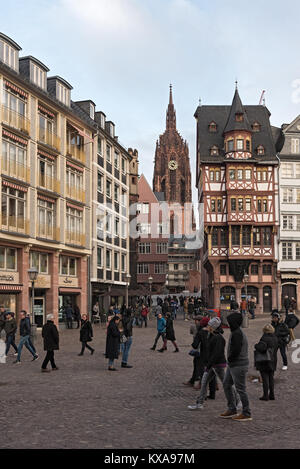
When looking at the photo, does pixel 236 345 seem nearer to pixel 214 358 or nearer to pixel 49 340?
pixel 214 358

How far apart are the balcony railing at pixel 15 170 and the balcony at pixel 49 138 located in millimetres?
2967

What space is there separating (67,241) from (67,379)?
79.7ft

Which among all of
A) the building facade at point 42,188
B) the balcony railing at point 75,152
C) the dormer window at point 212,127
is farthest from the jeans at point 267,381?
the dormer window at point 212,127

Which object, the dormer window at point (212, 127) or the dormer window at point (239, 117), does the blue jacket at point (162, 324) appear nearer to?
the dormer window at point (239, 117)

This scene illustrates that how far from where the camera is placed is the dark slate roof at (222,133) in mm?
59750

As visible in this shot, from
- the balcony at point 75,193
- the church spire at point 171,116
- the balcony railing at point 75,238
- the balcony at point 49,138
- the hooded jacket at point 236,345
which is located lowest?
the hooded jacket at point 236,345

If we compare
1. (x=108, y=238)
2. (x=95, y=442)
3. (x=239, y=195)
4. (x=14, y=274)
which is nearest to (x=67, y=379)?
(x=95, y=442)

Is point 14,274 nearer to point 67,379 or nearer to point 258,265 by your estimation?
point 67,379

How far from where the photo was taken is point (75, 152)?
40469 mm

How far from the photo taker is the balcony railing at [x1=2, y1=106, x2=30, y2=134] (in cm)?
3142

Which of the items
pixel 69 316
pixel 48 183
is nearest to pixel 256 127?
pixel 48 183

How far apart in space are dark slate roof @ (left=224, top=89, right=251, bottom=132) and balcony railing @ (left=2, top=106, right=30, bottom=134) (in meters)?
30.4

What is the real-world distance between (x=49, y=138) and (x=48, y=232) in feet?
19.6

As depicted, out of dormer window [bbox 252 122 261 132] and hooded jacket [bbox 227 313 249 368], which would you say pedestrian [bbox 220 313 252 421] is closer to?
hooded jacket [bbox 227 313 249 368]
